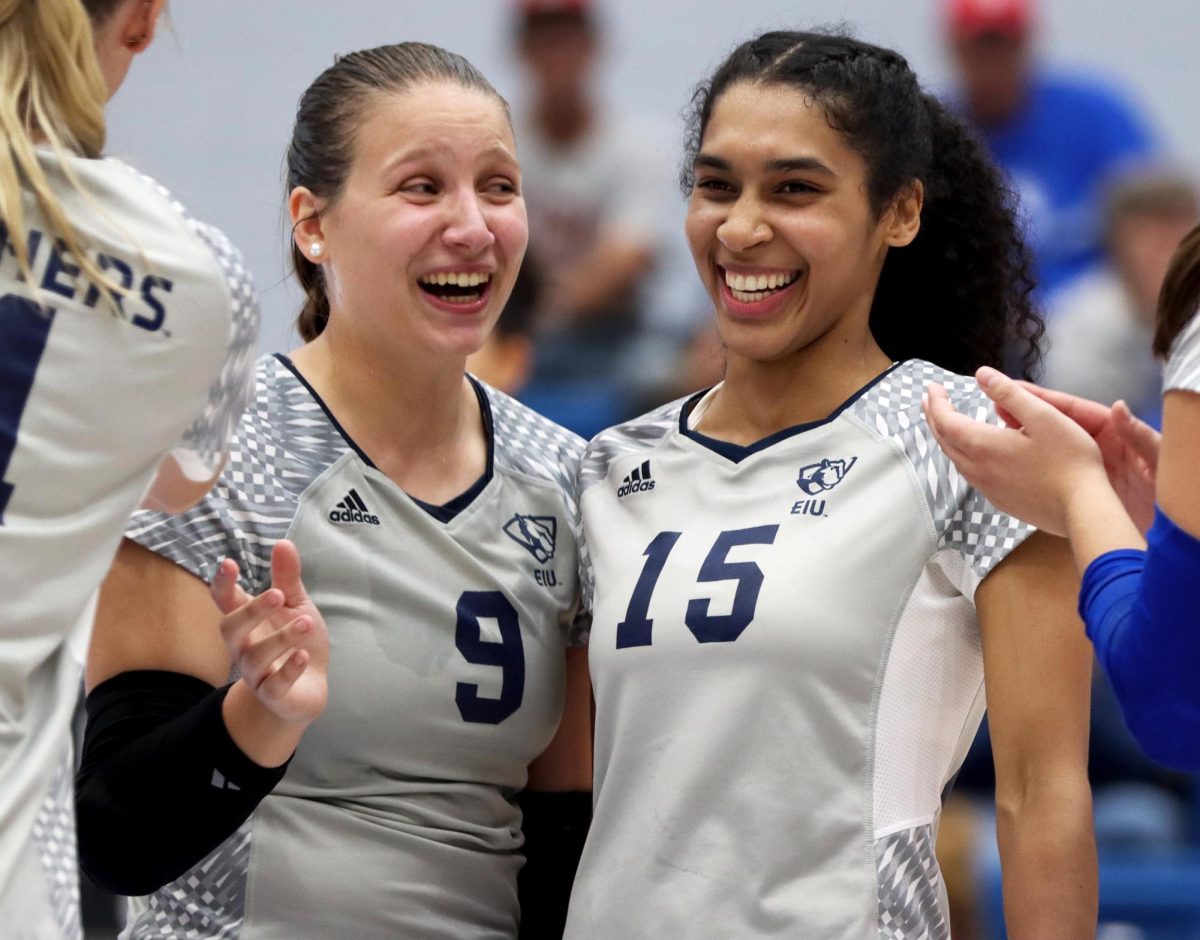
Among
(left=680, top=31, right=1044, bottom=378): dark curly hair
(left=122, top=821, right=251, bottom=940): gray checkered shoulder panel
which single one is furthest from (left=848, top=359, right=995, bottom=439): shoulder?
(left=122, top=821, right=251, bottom=940): gray checkered shoulder panel

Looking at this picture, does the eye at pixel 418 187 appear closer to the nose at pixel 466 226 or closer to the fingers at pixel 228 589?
the nose at pixel 466 226

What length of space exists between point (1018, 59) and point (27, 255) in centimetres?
392

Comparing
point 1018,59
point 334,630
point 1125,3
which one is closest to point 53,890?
point 334,630

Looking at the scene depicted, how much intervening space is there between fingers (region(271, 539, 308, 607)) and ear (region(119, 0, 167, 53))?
21.6 inches

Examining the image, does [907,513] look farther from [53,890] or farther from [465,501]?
[53,890]

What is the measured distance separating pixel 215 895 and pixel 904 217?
4.07 feet

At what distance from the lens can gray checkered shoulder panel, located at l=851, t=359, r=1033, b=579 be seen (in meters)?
2.08

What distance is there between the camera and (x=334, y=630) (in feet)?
7.42

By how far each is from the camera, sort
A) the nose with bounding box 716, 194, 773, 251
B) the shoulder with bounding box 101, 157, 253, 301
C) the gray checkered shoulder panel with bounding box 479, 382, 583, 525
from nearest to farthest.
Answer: the shoulder with bounding box 101, 157, 253, 301 → the nose with bounding box 716, 194, 773, 251 → the gray checkered shoulder panel with bounding box 479, 382, 583, 525

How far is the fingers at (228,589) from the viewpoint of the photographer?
200 centimetres

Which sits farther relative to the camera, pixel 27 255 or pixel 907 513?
pixel 907 513

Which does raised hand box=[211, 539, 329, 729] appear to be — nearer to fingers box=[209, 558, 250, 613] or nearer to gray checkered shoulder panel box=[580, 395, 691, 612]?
fingers box=[209, 558, 250, 613]

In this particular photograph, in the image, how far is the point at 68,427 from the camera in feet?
5.20

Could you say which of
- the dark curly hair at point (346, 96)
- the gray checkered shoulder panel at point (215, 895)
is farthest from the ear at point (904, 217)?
the gray checkered shoulder panel at point (215, 895)
